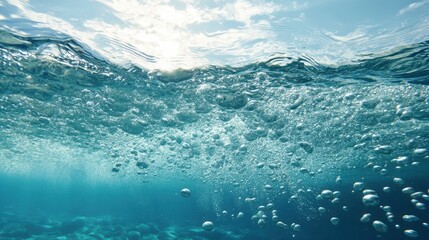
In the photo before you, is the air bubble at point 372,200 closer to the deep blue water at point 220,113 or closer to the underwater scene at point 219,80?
the underwater scene at point 219,80

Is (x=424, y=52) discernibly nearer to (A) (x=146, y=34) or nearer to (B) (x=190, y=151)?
(A) (x=146, y=34)

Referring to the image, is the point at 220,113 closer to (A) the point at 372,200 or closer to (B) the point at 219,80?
(B) the point at 219,80

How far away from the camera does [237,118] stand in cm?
1764

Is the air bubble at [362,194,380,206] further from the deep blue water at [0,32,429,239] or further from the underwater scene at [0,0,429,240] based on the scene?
the deep blue water at [0,32,429,239]

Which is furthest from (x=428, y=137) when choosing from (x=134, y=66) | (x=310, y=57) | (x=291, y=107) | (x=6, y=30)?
(x=6, y=30)

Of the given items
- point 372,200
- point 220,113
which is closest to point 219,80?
point 220,113

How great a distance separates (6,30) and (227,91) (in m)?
8.91

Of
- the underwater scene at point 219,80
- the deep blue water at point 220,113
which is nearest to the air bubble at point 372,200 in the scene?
the underwater scene at point 219,80

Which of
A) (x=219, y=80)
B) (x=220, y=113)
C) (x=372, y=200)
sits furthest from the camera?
(x=220, y=113)

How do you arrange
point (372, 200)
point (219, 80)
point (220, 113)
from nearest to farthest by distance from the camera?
point (372, 200)
point (219, 80)
point (220, 113)

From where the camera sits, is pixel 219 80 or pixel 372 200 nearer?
pixel 372 200

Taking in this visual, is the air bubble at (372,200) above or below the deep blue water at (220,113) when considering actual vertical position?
below

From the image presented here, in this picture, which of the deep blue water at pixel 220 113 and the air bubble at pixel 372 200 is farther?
the deep blue water at pixel 220 113

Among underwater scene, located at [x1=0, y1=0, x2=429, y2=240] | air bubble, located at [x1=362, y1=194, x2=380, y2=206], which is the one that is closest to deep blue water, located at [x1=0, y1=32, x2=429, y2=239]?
underwater scene, located at [x1=0, y1=0, x2=429, y2=240]
